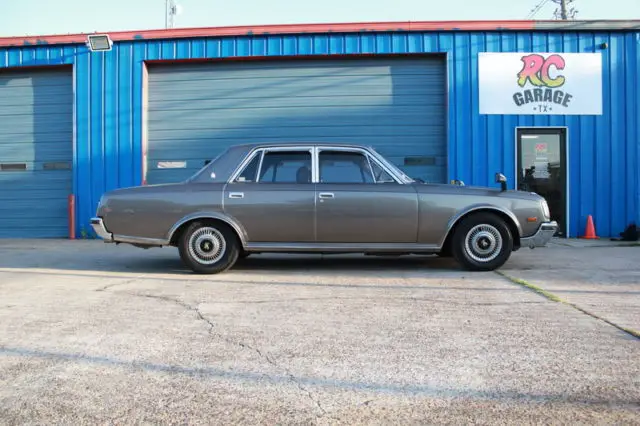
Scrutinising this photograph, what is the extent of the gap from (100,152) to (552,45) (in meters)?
9.94

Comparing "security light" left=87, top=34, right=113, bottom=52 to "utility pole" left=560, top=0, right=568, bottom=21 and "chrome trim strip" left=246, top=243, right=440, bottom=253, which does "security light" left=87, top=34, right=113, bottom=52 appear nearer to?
"chrome trim strip" left=246, top=243, right=440, bottom=253

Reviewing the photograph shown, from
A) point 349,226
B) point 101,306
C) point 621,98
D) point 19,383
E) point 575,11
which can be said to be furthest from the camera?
point 575,11

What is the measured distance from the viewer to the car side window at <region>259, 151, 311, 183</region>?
566 centimetres

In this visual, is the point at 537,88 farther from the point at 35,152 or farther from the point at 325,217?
the point at 35,152

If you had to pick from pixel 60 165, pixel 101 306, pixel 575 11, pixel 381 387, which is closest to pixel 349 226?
pixel 101 306

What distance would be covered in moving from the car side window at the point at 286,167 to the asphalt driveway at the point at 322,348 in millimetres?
1126

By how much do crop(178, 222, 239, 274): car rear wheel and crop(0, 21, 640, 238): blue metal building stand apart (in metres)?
5.33

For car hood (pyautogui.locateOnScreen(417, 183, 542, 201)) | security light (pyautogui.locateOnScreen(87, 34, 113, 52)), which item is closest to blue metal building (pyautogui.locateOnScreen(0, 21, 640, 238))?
security light (pyautogui.locateOnScreen(87, 34, 113, 52))

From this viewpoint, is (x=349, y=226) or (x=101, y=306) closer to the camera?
(x=101, y=306)

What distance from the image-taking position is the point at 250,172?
5688mm

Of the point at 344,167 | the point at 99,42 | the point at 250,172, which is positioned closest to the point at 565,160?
the point at 344,167

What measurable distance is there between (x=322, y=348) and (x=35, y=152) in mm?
10679

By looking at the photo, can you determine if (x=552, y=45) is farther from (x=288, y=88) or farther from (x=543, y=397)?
(x=543, y=397)

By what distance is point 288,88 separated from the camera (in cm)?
1060
